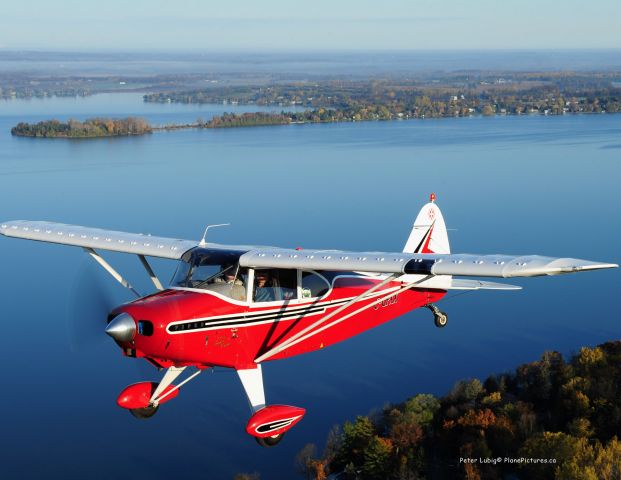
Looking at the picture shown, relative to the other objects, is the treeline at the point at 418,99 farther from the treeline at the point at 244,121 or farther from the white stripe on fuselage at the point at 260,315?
the white stripe on fuselage at the point at 260,315

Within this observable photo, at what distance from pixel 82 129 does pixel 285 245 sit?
44875 millimetres

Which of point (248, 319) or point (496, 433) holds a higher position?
point (248, 319)

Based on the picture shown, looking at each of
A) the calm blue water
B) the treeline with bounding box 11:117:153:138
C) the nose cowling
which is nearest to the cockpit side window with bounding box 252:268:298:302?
the nose cowling

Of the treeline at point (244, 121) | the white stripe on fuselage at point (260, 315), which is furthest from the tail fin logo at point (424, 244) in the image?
the treeline at point (244, 121)

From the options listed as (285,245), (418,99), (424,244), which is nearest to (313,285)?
(424,244)

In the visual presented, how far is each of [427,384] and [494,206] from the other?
17868mm

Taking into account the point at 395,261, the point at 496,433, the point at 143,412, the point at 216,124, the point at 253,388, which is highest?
the point at 395,261

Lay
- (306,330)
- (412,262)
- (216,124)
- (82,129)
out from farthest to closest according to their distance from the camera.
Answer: (216,124)
(82,129)
(306,330)
(412,262)

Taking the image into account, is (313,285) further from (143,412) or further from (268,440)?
(143,412)

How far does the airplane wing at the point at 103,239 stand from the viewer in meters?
9.50

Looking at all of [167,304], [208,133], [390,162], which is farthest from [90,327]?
[208,133]

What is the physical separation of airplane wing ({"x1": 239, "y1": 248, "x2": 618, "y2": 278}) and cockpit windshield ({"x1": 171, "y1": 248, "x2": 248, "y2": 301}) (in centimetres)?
18

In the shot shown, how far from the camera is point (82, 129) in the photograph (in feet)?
237

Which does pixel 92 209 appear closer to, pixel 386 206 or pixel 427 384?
pixel 386 206
